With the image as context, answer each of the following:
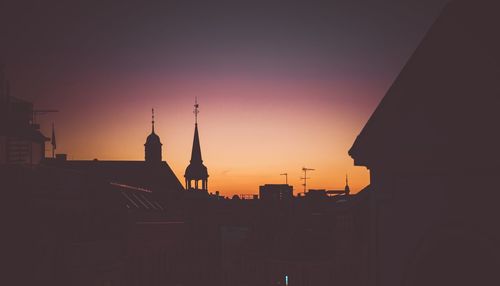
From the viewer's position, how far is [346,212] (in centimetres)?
2892

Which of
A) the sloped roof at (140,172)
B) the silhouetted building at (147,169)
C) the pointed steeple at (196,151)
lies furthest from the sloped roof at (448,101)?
the pointed steeple at (196,151)

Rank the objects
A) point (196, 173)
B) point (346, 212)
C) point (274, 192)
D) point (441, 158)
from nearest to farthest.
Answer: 1. point (441, 158)
2. point (346, 212)
3. point (274, 192)
4. point (196, 173)

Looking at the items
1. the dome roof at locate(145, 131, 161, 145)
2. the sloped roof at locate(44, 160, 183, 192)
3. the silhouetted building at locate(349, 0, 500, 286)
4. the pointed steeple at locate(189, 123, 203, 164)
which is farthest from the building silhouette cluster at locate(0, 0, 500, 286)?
the dome roof at locate(145, 131, 161, 145)

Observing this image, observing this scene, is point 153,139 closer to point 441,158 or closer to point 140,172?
point 140,172

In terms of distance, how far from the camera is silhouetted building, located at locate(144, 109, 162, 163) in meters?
73.7

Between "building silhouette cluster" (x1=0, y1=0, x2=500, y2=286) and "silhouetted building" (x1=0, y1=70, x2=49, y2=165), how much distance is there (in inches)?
3.8

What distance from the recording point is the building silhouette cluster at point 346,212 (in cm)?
792

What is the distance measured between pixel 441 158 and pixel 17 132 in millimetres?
31217

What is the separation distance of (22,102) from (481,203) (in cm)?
3428

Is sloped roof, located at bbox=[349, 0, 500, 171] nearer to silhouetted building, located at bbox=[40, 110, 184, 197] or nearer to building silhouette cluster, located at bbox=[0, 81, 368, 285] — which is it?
building silhouette cluster, located at bbox=[0, 81, 368, 285]

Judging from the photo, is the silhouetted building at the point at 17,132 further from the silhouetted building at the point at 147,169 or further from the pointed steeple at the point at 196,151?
the pointed steeple at the point at 196,151

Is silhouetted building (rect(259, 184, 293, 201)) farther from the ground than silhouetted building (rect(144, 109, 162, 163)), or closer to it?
closer to it

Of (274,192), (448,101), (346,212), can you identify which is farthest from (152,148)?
(448,101)

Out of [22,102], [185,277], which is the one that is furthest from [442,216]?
[185,277]
